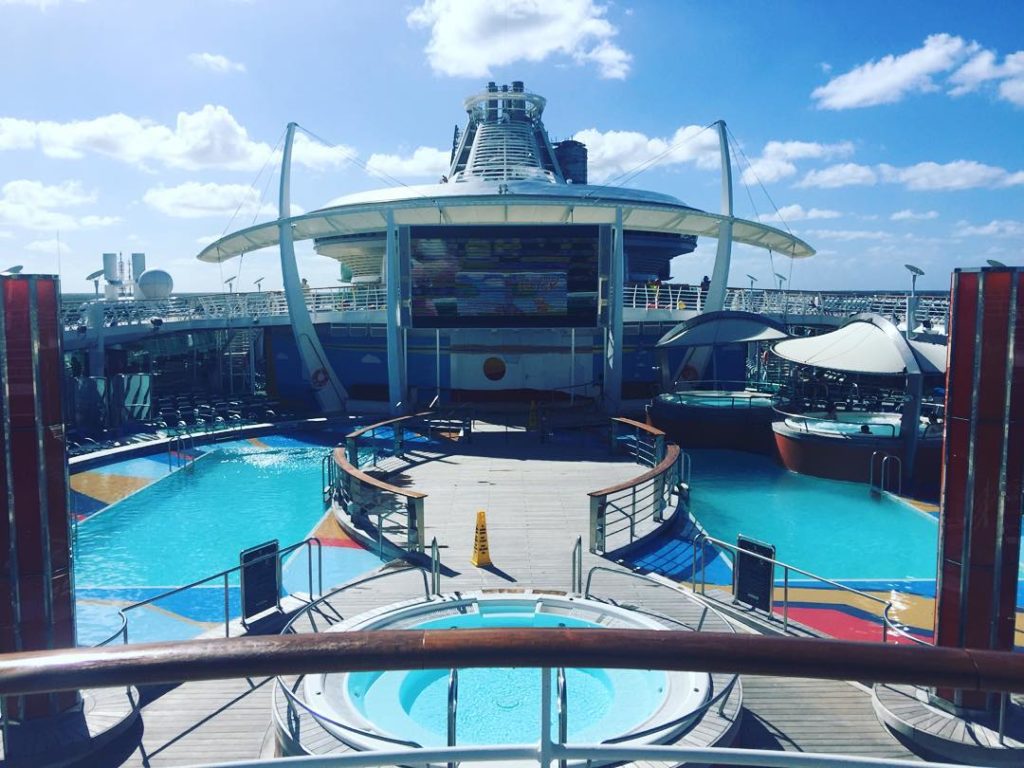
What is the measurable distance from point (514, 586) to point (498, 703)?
2945mm

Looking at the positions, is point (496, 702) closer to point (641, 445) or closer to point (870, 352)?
point (641, 445)

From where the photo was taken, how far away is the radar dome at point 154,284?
31.5 metres

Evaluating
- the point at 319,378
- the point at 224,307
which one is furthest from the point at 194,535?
the point at 224,307

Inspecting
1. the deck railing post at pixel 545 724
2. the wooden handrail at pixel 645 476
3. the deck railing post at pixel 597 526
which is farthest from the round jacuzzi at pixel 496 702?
the deck railing post at pixel 545 724

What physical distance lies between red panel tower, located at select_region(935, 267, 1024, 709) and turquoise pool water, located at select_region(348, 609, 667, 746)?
256cm

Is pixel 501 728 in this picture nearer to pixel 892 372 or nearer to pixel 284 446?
pixel 892 372

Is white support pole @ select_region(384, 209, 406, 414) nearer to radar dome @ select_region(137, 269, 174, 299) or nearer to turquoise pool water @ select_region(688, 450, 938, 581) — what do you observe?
turquoise pool water @ select_region(688, 450, 938, 581)

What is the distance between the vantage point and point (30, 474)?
562 centimetres

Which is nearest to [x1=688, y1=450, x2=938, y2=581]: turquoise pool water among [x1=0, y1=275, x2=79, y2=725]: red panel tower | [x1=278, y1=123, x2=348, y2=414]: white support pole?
[x1=0, y1=275, x2=79, y2=725]: red panel tower

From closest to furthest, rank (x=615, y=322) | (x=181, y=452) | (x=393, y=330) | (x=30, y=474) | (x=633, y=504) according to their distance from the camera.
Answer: (x=30, y=474)
(x=633, y=504)
(x=181, y=452)
(x=615, y=322)
(x=393, y=330)

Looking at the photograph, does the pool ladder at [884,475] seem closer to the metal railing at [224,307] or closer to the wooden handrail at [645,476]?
the wooden handrail at [645,476]

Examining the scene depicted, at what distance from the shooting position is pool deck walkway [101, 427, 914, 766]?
229 inches

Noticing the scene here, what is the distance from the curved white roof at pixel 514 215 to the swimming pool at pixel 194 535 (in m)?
10.7

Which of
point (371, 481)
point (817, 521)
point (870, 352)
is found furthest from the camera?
point (870, 352)
